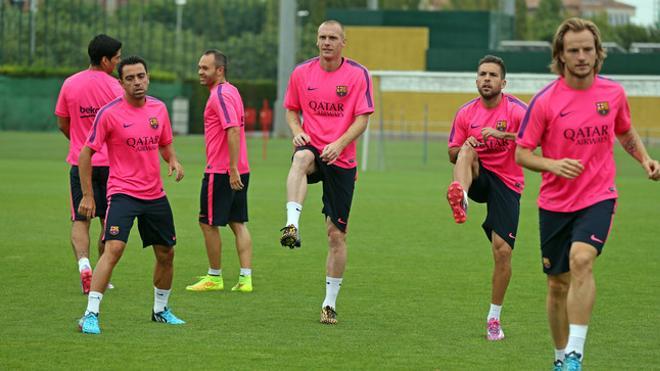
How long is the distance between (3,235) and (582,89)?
34.1ft

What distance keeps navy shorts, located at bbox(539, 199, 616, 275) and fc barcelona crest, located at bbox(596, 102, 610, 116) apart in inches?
21.2

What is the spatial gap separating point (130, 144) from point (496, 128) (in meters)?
2.79

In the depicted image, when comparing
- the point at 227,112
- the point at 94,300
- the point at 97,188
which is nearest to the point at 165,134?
the point at 94,300

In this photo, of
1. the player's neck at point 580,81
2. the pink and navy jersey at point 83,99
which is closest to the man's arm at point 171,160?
the pink and navy jersey at point 83,99

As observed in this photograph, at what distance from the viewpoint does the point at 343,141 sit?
31.6ft

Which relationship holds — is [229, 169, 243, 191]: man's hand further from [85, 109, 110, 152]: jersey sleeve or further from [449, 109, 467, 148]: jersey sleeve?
[449, 109, 467, 148]: jersey sleeve

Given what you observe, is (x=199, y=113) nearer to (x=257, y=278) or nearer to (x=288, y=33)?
(x=288, y=33)

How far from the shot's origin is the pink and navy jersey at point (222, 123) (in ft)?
37.0

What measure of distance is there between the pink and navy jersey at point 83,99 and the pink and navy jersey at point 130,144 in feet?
6.67

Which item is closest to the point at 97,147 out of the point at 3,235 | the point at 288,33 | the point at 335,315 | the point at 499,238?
the point at 335,315

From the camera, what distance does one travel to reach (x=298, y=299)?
438 inches

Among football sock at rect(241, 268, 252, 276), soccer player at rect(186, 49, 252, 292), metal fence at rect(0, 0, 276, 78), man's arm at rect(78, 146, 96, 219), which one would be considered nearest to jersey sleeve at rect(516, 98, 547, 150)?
man's arm at rect(78, 146, 96, 219)

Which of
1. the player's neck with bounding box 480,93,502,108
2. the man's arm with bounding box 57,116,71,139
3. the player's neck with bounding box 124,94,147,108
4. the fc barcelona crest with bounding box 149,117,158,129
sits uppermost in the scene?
the player's neck with bounding box 480,93,502,108

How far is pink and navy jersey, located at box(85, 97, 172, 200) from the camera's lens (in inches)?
361
